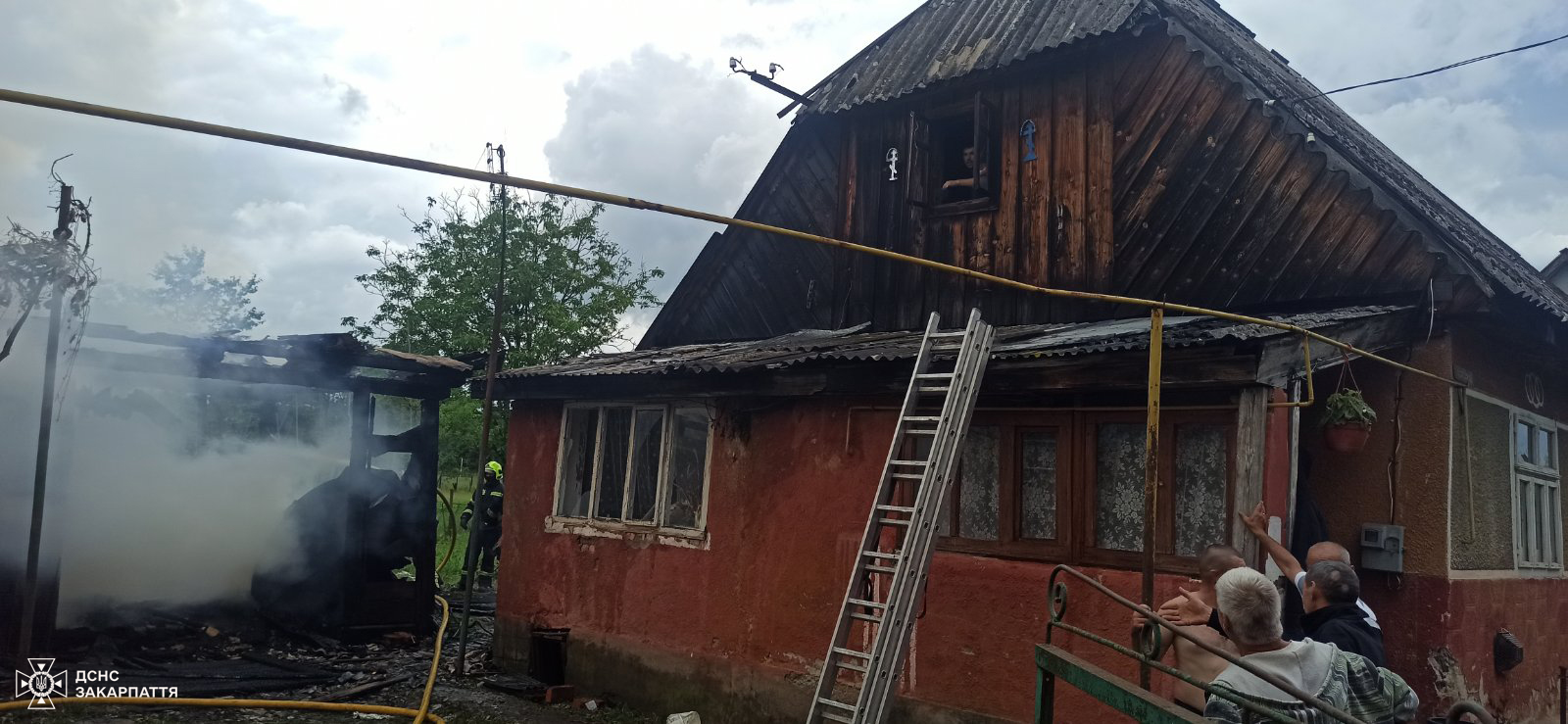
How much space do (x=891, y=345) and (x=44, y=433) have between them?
7469mm

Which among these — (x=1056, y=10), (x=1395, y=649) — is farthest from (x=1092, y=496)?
(x=1056, y=10)

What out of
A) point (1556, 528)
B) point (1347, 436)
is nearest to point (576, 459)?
point (1347, 436)

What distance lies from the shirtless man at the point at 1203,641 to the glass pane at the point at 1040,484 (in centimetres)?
154

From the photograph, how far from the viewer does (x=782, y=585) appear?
810 centimetres

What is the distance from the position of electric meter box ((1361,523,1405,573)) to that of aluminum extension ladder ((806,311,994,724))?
2.84m

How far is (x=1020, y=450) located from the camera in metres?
7.02

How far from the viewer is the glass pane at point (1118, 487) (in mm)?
6484

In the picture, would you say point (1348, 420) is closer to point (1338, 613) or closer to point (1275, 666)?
point (1338, 613)

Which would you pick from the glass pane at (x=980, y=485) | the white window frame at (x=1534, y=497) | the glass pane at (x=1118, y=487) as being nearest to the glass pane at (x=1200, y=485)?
the glass pane at (x=1118, y=487)

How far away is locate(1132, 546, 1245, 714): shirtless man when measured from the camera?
13.0ft

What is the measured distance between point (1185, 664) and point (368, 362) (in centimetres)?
999

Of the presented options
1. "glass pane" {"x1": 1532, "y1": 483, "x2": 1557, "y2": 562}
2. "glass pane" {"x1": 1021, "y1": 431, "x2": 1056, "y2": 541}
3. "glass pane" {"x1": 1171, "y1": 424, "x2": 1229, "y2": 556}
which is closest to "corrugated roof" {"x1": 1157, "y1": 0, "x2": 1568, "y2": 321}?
"glass pane" {"x1": 1532, "y1": 483, "x2": 1557, "y2": 562}

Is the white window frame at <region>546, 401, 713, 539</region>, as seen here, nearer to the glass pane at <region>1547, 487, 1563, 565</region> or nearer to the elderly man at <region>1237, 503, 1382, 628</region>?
the elderly man at <region>1237, 503, 1382, 628</region>

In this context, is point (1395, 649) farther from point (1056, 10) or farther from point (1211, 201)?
point (1056, 10)
